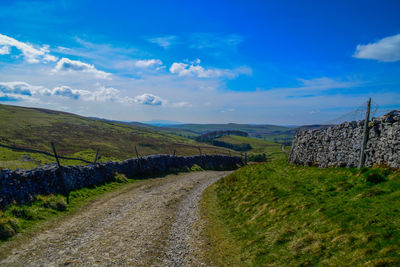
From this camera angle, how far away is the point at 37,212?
1645cm

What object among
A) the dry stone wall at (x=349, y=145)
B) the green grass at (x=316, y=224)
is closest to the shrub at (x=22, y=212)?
the green grass at (x=316, y=224)

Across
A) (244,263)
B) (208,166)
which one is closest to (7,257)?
(244,263)

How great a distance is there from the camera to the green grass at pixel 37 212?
44.1ft

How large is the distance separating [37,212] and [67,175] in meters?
6.78

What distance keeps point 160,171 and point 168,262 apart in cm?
2887

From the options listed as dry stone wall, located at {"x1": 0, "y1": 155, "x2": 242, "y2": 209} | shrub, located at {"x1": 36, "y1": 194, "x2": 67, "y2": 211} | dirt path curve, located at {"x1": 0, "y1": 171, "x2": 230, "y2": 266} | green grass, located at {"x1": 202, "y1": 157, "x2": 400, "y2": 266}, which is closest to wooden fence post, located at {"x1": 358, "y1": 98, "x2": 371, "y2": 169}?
green grass, located at {"x1": 202, "y1": 157, "x2": 400, "y2": 266}

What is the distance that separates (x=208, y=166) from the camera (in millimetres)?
53156

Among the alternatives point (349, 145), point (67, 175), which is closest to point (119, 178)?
point (67, 175)

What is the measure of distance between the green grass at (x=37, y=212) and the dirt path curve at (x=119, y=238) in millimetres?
1184

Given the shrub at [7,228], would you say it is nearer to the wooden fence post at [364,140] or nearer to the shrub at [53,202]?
the shrub at [53,202]

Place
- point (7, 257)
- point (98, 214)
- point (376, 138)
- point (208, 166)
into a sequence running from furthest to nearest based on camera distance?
point (208, 166)
point (98, 214)
point (376, 138)
point (7, 257)

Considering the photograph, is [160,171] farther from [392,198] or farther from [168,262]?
[392,198]

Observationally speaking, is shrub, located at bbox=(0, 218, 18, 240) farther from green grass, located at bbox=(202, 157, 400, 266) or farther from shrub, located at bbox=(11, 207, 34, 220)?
green grass, located at bbox=(202, 157, 400, 266)

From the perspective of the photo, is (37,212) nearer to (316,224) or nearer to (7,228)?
(7,228)
